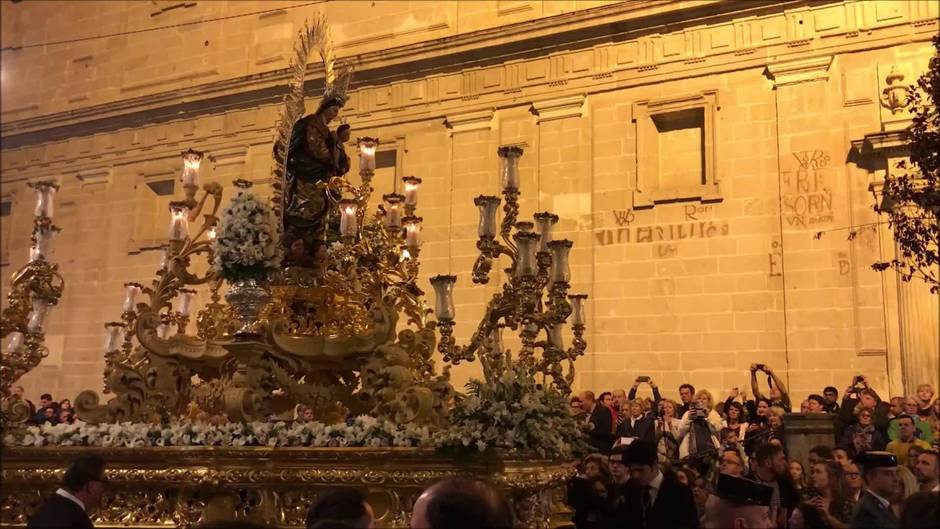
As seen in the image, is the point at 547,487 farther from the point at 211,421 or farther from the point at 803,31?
the point at 803,31

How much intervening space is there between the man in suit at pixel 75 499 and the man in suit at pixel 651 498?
11.9ft

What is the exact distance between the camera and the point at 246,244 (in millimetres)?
8078

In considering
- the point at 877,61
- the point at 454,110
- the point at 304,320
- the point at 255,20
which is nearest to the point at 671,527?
the point at 304,320

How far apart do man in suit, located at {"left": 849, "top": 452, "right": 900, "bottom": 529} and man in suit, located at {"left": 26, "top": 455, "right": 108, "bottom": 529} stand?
4435 mm

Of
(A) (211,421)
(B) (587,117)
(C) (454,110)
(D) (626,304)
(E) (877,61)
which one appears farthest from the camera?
(C) (454,110)

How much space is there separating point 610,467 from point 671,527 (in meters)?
1.28

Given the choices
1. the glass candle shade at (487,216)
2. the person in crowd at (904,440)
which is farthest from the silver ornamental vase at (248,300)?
the person in crowd at (904,440)

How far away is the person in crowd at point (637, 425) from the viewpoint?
36.8 feet

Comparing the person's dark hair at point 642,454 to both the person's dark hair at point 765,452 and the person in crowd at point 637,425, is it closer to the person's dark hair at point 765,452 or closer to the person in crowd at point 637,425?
the person's dark hair at point 765,452

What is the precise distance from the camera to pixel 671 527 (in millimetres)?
6336

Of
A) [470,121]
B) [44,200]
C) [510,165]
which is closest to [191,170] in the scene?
[44,200]

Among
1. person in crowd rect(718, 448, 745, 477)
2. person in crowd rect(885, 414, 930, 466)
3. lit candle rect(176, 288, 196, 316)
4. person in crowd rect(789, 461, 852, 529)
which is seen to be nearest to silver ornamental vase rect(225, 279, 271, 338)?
lit candle rect(176, 288, 196, 316)

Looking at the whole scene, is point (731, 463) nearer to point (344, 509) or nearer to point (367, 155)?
point (367, 155)

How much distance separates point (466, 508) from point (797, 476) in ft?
18.2
